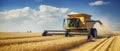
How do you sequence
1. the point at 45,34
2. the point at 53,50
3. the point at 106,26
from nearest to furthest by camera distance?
the point at 53,50, the point at 45,34, the point at 106,26

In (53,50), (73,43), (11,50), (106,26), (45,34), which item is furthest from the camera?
(106,26)

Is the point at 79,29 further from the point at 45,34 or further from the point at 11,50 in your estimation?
the point at 11,50

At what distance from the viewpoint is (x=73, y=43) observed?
36.7ft

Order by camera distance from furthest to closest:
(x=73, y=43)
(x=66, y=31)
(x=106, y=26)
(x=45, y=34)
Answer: (x=106, y=26), (x=45, y=34), (x=66, y=31), (x=73, y=43)

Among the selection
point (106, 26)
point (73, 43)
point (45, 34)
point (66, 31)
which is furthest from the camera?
point (106, 26)

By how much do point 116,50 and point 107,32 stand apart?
49.8ft

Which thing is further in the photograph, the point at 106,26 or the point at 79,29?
the point at 106,26

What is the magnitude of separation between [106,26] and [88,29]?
567 centimetres

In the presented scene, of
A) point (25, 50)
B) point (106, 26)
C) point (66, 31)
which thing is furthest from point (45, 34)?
point (25, 50)

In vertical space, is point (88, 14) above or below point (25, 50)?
above

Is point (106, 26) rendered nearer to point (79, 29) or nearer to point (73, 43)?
point (79, 29)

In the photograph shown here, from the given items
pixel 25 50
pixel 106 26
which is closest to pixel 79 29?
pixel 106 26

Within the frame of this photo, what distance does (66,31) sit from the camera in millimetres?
17391

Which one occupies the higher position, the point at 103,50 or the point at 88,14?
the point at 88,14
